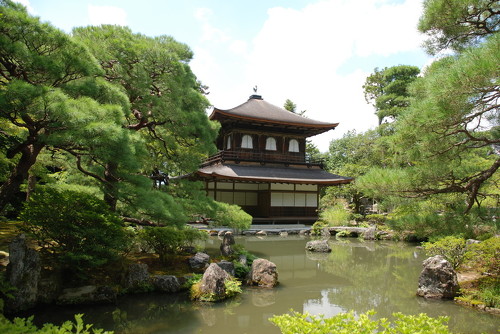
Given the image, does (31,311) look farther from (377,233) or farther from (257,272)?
(377,233)

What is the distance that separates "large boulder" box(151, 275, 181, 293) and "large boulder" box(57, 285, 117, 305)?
0.90m


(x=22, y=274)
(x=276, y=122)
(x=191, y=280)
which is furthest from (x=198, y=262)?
(x=276, y=122)

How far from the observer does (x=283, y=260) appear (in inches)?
403

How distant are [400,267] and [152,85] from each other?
8.34 m

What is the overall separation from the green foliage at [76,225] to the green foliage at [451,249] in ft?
21.3

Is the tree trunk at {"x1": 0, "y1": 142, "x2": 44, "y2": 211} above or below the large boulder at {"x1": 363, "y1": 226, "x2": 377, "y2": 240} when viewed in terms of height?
above

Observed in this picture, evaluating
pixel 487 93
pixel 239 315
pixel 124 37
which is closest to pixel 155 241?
pixel 239 315

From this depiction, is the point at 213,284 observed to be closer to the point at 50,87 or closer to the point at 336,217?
the point at 50,87

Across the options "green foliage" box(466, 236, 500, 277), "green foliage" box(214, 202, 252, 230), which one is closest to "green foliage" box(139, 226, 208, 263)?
"green foliage" box(214, 202, 252, 230)

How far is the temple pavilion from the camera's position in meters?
17.5

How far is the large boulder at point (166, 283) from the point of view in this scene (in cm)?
646

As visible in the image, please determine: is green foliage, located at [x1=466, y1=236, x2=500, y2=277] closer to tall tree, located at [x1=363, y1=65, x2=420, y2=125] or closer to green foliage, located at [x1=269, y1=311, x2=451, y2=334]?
green foliage, located at [x1=269, y1=311, x2=451, y2=334]

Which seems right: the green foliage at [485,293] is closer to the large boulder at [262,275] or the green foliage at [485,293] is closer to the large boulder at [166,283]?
the large boulder at [262,275]

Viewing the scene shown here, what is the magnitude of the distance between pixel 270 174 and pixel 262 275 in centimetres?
1049
